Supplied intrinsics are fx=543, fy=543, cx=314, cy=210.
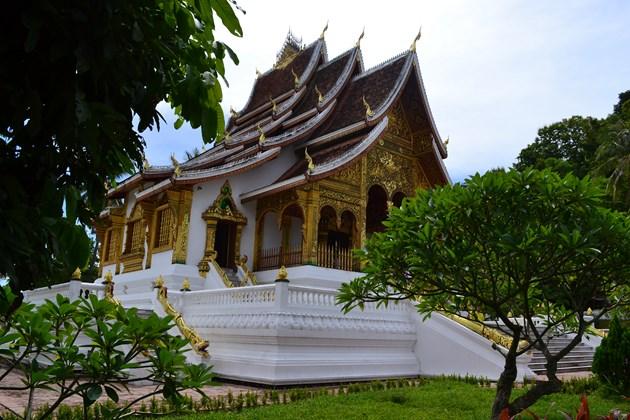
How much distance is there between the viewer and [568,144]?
2738 cm

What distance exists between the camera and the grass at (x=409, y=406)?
5105mm

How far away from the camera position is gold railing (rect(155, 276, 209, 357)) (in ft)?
27.7

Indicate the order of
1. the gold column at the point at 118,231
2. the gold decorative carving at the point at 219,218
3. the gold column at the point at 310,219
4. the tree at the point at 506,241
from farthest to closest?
the gold column at the point at 118,231, the gold decorative carving at the point at 219,218, the gold column at the point at 310,219, the tree at the point at 506,241

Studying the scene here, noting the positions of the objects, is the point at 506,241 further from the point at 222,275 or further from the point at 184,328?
the point at 222,275

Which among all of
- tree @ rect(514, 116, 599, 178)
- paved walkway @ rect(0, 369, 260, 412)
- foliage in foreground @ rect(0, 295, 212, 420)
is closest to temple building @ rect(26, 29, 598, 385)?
paved walkway @ rect(0, 369, 260, 412)

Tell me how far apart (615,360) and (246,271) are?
827 centimetres

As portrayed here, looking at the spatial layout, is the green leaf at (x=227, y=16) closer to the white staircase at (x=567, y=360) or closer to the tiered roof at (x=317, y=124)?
the white staircase at (x=567, y=360)

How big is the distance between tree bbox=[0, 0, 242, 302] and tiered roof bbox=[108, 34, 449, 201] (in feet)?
34.5

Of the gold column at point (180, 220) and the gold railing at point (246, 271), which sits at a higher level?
the gold column at point (180, 220)

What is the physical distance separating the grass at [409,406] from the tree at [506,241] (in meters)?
1.47

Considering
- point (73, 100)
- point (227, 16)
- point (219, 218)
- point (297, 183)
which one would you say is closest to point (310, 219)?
point (297, 183)

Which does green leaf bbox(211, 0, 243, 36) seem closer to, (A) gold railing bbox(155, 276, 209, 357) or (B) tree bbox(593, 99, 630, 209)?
(A) gold railing bbox(155, 276, 209, 357)

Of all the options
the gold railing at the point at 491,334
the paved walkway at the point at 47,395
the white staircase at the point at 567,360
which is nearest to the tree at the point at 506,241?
the paved walkway at the point at 47,395

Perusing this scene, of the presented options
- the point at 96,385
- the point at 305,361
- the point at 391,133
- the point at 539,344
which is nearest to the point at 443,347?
the point at 305,361
